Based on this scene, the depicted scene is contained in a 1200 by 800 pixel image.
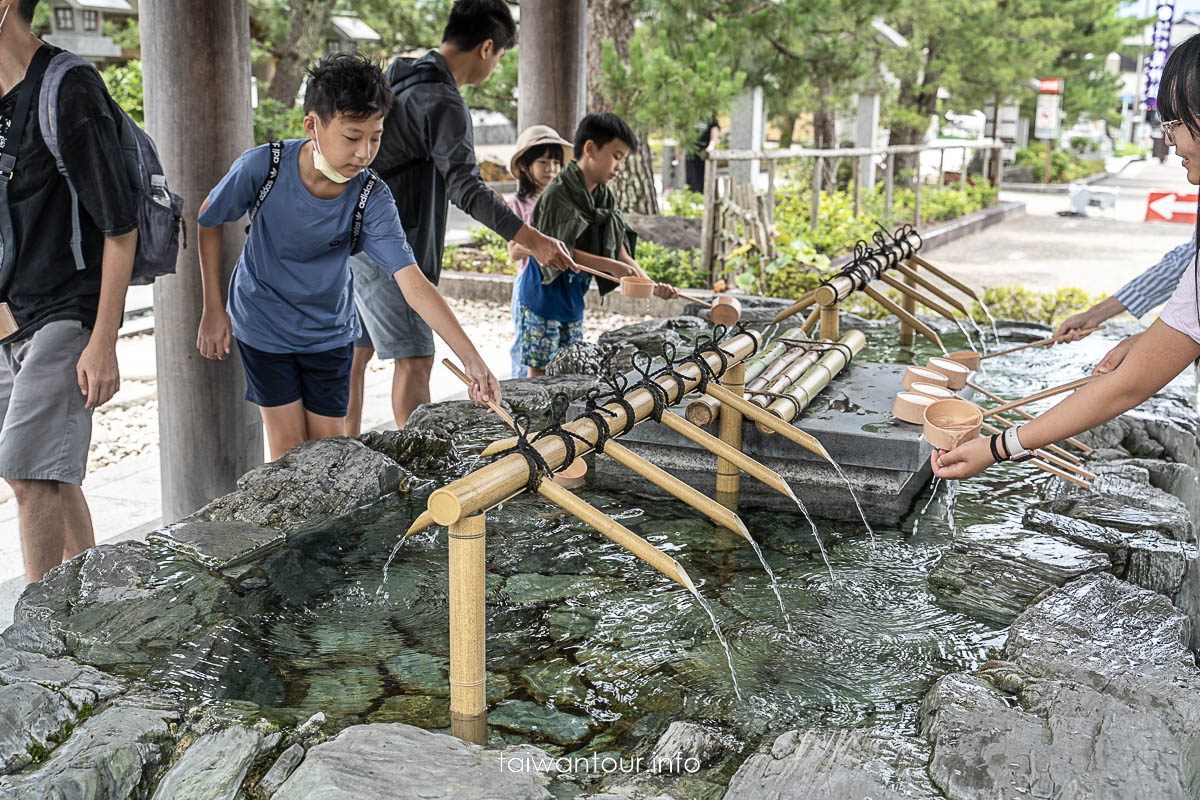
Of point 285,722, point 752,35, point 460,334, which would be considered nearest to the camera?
point 285,722

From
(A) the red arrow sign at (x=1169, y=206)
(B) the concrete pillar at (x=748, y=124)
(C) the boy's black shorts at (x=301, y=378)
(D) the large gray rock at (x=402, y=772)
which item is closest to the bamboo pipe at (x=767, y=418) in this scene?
(C) the boy's black shorts at (x=301, y=378)

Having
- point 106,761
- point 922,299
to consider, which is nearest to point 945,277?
point 922,299

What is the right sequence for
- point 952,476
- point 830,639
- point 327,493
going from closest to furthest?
1. point 952,476
2. point 830,639
3. point 327,493

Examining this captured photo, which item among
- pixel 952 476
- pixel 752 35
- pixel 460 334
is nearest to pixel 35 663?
pixel 460 334

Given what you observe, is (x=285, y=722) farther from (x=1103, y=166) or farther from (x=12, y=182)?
(x=1103, y=166)

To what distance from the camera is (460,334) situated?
2869 millimetres

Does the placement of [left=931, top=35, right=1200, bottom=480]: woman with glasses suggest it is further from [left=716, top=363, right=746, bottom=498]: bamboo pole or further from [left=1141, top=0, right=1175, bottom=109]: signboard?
[left=1141, top=0, right=1175, bottom=109]: signboard

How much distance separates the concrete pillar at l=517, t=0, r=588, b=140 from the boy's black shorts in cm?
304

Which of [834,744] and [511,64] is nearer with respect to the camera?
[834,744]

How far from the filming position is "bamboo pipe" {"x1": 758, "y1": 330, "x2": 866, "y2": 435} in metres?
3.49

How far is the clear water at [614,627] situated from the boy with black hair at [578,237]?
1.37m

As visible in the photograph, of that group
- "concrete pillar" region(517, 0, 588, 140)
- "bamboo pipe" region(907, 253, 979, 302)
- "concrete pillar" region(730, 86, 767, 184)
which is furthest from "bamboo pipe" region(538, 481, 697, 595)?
"concrete pillar" region(730, 86, 767, 184)

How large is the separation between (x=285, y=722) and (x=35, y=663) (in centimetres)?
54

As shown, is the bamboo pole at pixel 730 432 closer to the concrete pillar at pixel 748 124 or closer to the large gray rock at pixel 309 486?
the large gray rock at pixel 309 486
